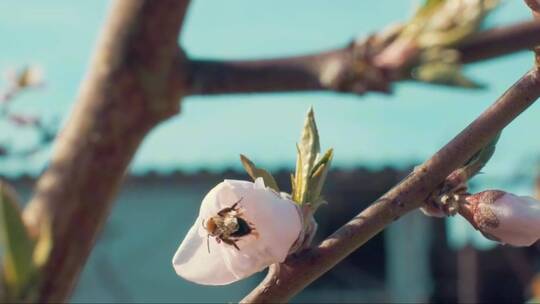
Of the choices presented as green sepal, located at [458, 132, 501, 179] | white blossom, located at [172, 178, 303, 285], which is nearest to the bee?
white blossom, located at [172, 178, 303, 285]

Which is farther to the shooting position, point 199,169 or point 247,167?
point 199,169

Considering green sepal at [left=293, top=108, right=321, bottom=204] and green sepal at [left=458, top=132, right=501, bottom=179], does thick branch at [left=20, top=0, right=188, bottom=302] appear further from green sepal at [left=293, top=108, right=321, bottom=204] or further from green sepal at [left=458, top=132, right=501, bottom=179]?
green sepal at [left=458, top=132, right=501, bottom=179]

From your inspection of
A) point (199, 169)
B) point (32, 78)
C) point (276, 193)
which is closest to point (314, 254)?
point (276, 193)

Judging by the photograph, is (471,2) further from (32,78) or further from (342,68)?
(32,78)

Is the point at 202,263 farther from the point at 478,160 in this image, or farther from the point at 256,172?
the point at 478,160

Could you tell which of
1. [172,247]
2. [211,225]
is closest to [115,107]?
[211,225]

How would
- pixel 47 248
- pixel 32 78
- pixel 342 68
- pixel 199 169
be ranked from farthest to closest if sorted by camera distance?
pixel 199 169, pixel 32 78, pixel 342 68, pixel 47 248
